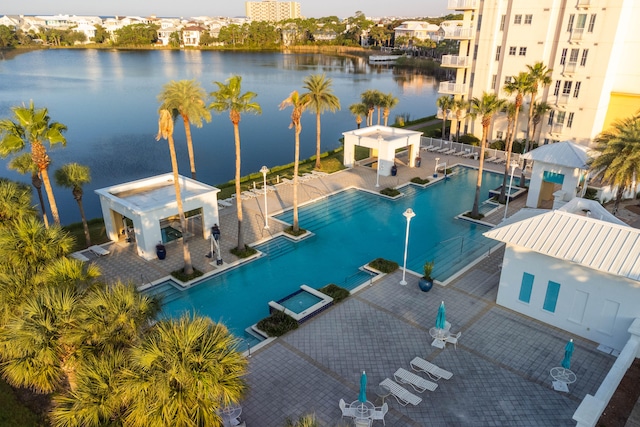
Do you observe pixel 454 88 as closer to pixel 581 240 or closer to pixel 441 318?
pixel 581 240

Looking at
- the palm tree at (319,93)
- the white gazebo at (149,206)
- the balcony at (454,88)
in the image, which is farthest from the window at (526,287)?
the balcony at (454,88)

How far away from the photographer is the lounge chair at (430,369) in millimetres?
14219

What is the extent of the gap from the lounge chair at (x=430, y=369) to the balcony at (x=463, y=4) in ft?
128

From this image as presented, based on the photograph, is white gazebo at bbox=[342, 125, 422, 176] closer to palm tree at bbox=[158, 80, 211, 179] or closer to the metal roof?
palm tree at bbox=[158, 80, 211, 179]

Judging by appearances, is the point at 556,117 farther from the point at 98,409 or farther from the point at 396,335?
the point at 98,409

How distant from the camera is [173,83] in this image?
20.2 metres

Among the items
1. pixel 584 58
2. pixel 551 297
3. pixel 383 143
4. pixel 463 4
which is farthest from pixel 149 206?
pixel 463 4

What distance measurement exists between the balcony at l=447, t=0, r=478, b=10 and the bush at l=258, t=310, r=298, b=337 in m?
38.3

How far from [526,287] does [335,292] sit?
7.75 metres

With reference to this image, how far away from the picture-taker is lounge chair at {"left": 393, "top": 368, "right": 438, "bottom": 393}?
1364 cm

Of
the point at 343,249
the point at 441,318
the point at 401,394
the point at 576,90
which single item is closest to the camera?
the point at 401,394

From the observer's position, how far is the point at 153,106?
6719cm

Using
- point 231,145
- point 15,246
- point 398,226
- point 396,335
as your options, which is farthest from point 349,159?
point 15,246

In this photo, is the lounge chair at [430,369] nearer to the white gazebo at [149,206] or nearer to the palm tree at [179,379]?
the palm tree at [179,379]
